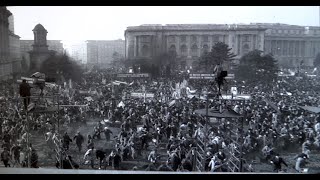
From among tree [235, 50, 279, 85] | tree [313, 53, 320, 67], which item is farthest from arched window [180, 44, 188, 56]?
tree [313, 53, 320, 67]

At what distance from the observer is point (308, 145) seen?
10.5 m

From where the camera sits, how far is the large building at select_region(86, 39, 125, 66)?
13.2 metres

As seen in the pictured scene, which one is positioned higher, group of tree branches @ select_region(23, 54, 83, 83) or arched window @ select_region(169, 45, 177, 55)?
arched window @ select_region(169, 45, 177, 55)

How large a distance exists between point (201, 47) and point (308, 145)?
5.10 metres

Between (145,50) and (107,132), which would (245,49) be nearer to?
(145,50)

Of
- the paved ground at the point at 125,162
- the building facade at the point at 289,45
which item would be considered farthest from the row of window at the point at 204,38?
the paved ground at the point at 125,162

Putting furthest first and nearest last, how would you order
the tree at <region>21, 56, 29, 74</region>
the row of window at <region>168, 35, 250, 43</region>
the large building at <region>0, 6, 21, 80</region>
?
the row of window at <region>168, 35, 250, 43</region>
the tree at <region>21, 56, 29, 74</region>
the large building at <region>0, 6, 21, 80</region>

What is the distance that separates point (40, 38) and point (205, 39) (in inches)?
247

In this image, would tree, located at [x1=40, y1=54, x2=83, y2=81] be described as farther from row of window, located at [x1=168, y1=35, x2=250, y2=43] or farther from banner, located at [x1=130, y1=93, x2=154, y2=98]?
row of window, located at [x1=168, y1=35, x2=250, y2=43]

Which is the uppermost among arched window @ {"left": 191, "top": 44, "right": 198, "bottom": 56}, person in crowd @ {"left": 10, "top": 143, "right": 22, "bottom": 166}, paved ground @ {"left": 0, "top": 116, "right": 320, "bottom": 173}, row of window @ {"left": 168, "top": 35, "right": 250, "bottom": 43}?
row of window @ {"left": 168, "top": 35, "right": 250, "bottom": 43}

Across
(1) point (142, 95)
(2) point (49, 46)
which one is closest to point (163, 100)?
(1) point (142, 95)

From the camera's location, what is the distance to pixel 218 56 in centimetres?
1165

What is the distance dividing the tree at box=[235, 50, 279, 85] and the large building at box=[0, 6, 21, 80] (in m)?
7.57
